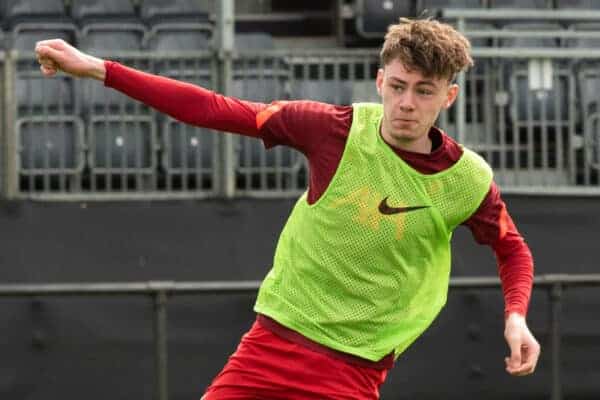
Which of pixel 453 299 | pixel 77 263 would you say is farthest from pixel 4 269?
pixel 453 299

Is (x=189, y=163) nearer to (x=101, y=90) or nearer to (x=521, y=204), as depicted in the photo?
(x=101, y=90)

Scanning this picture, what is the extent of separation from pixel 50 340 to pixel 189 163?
5.56 feet

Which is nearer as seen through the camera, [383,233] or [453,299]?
[383,233]

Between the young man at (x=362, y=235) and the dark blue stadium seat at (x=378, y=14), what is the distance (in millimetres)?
6358

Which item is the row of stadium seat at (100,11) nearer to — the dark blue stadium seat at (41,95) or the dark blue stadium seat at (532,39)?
the dark blue stadium seat at (41,95)

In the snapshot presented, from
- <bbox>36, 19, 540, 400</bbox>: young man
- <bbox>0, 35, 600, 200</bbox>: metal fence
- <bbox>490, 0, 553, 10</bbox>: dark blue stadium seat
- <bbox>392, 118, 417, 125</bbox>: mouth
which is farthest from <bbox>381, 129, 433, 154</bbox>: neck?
<bbox>490, 0, 553, 10</bbox>: dark blue stadium seat

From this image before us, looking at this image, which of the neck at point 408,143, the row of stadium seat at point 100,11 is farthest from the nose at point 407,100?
the row of stadium seat at point 100,11

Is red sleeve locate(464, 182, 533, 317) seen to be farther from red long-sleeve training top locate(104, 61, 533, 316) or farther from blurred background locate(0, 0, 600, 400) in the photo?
blurred background locate(0, 0, 600, 400)

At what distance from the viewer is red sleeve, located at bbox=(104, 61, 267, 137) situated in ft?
16.8

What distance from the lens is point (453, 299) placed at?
9469mm

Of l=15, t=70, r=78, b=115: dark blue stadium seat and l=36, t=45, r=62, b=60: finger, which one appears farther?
l=15, t=70, r=78, b=115: dark blue stadium seat

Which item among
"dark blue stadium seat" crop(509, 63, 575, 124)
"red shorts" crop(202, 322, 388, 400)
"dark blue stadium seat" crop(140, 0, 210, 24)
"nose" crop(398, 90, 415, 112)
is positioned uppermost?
"dark blue stadium seat" crop(140, 0, 210, 24)

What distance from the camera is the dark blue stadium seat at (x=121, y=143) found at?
10.4 m

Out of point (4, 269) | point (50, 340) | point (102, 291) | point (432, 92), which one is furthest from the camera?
point (4, 269)
